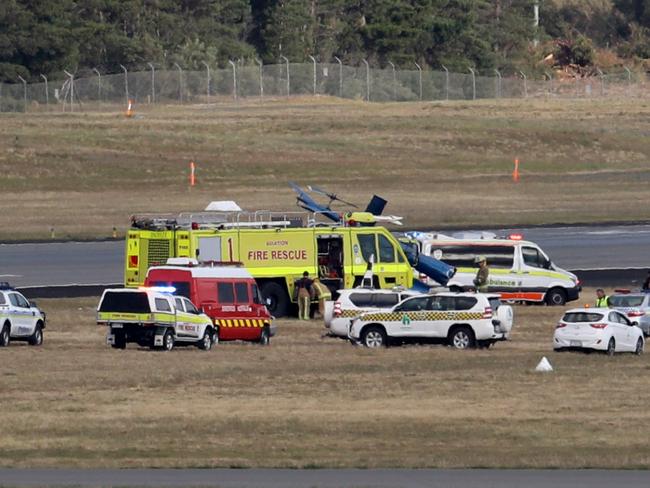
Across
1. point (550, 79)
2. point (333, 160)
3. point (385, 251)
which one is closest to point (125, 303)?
point (385, 251)

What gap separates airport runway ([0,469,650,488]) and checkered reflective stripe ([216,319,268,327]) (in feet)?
53.8

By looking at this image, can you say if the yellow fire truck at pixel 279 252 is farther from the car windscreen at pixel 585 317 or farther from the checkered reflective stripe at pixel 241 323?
the car windscreen at pixel 585 317

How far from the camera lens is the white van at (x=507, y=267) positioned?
45156mm

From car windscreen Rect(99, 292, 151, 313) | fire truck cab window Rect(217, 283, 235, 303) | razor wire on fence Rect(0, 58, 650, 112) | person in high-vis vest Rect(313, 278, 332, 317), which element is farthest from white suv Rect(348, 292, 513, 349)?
razor wire on fence Rect(0, 58, 650, 112)

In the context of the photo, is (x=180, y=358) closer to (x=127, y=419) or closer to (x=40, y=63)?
(x=127, y=419)

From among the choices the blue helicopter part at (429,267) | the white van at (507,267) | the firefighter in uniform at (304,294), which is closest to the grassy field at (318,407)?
the firefighter in uniform at (304,294)

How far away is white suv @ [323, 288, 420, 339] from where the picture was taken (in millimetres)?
36156

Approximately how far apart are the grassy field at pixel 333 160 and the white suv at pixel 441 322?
29058 mm

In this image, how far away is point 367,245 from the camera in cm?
4197

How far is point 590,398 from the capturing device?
86.6ft

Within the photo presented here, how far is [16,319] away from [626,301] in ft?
49.1

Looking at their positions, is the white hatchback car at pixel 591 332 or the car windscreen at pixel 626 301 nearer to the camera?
the white hatchback car at pixel 591 332

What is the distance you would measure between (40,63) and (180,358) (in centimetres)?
8997

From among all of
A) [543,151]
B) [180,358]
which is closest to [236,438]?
[180,358]
